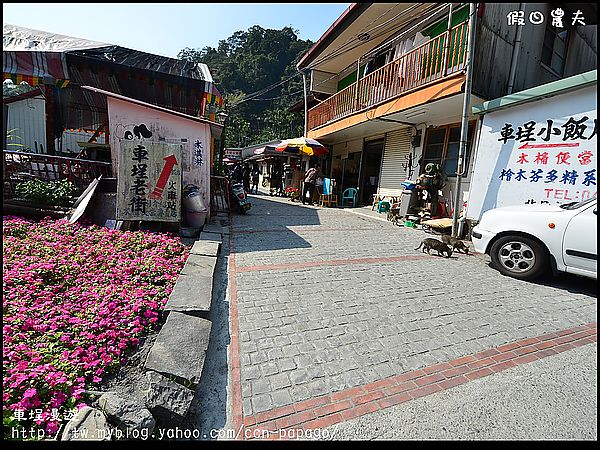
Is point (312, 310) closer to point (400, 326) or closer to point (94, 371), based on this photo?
point (400, 326)

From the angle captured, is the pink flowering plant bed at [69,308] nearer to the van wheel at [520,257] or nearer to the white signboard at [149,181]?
the white signboard at [149,181]

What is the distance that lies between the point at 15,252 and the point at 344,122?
34.2ft

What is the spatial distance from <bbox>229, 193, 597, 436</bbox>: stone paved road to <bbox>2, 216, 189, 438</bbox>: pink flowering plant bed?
3.39 feet

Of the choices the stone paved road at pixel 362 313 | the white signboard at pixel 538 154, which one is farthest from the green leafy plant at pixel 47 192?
the white signboard at pixel 538 154

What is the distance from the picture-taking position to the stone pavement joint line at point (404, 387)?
2094 mm

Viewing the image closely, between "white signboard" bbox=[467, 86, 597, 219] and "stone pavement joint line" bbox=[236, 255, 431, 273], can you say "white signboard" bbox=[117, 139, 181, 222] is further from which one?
"white signboard" bbox=[467, 86, 597, 219]

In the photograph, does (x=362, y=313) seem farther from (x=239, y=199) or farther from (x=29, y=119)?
(x=29, y=119)

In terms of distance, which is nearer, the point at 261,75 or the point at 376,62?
the point at 376,62

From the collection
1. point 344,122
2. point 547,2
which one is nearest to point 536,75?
point 547,2

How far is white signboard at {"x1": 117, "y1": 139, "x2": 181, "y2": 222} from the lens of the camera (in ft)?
18.8

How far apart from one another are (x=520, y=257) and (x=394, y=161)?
706cm

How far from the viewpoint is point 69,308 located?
3131 millimetres

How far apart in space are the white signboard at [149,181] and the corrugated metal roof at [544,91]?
657 cm

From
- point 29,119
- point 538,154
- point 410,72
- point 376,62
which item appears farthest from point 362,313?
point 29,119
